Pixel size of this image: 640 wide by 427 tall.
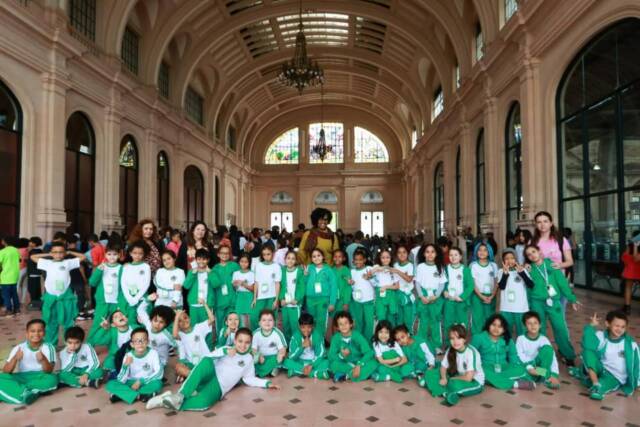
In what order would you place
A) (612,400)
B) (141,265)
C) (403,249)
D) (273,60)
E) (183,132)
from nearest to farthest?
(612,400)
(141,265)
(403,249)
(183,132)
(273,60)

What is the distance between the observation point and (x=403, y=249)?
18.8 ft

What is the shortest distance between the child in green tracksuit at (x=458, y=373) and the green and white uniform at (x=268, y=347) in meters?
1.50

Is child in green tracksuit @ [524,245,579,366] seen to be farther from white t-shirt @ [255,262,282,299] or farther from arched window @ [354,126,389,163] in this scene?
arched window @ [354,126,389,163]

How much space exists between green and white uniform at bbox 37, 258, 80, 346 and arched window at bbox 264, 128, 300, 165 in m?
26.0

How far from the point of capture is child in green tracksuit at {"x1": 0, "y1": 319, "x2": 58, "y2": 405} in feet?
12.8

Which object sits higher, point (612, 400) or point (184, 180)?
point (184, 180)

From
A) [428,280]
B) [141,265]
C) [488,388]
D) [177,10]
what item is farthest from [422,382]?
[177,10]

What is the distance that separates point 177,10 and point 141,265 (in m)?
12.5

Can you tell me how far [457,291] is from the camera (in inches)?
213

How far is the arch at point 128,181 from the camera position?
543 inches

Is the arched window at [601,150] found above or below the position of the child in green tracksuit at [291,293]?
above

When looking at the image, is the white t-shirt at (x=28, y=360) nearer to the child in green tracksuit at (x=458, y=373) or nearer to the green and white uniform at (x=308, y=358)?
the green and white uniform at (x=308, y=358)

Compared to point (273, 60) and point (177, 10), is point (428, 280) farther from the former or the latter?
point (273, 60)

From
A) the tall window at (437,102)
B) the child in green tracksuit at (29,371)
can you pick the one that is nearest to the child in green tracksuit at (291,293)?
the child in green tracksuit at (29,371)
